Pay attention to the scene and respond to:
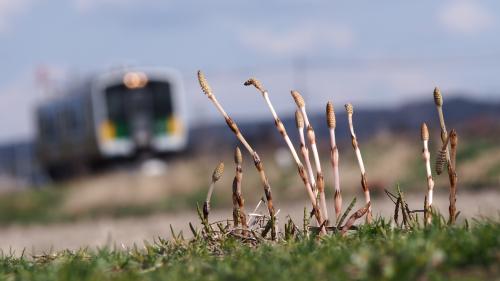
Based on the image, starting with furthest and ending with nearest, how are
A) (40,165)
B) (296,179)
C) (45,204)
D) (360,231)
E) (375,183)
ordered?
1. (40,165)
2. (45,204)
3. (296,179)
4. (375,183)
5. (360,231)

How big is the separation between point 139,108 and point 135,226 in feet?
54.7

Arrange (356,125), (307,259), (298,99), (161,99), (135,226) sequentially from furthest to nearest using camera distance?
1. (356,125)
2. (161,99)
3. (135,226)
4. (298,99)
5. (307,259)

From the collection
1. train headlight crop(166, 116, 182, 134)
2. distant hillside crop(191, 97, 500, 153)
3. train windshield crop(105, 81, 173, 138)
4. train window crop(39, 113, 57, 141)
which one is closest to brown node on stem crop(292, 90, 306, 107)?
distant hillside crop(191, 97, 500, 153)

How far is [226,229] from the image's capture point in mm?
5418

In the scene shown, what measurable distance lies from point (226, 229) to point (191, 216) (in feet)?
63.3

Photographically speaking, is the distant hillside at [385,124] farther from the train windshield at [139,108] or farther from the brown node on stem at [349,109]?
the brown node on stem at [349,109]

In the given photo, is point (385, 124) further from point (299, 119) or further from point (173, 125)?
point (299, 119)

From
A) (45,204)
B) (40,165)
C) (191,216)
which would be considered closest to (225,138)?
(40,165)

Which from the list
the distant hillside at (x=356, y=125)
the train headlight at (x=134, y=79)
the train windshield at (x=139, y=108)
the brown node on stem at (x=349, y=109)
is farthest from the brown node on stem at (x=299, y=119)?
the train headlight at (x=134, y=79)

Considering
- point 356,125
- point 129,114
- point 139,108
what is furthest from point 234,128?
point 356,125

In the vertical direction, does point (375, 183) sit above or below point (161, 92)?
below

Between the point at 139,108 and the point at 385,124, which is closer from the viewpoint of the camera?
the point at 139,108

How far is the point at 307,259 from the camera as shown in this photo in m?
4.17

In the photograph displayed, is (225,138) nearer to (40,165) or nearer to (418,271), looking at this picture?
(40,165)
